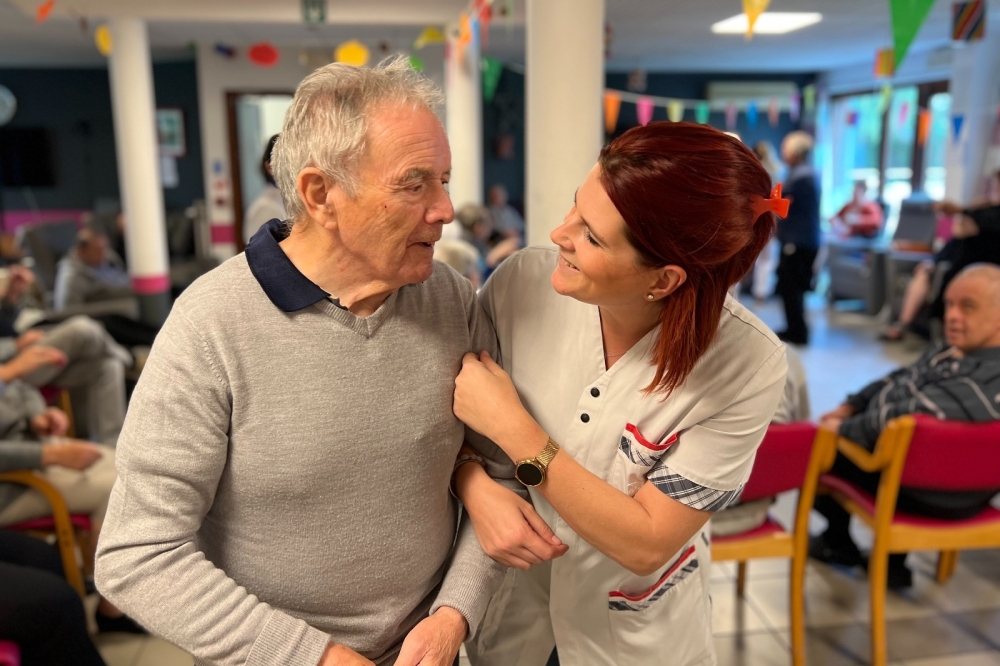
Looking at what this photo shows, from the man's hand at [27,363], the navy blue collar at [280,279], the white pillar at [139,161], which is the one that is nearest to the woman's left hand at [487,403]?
the navy blue collar at [280,279]

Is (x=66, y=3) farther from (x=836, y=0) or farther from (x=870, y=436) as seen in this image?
(x=870, y=436)

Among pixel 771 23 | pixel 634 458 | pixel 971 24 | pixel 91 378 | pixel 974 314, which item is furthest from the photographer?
pixel 771 23

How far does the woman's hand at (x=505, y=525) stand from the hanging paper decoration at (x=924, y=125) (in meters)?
9.80

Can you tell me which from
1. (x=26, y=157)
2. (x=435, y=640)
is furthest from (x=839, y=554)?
(x=26, y=157)

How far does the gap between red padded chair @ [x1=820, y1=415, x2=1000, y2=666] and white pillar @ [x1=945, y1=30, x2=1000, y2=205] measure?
695 cm

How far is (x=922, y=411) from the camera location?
246 cm

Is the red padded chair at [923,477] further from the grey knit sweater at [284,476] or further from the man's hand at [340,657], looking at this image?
the man's hand at [340,657]

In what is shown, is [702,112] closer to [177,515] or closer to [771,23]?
Result: [771,23]

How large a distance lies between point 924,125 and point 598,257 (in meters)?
9.80

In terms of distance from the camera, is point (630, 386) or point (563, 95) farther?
point (563, 95)

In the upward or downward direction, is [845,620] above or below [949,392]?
below

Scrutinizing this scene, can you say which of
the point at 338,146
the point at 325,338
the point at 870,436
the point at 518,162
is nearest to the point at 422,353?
the point at 325,338

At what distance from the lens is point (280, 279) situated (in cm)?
106

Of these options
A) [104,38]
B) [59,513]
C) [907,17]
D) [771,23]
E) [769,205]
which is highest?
[771,23]
